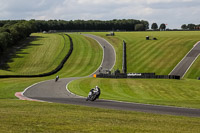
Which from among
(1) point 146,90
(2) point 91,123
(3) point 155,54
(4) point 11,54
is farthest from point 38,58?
(2) point 91,123

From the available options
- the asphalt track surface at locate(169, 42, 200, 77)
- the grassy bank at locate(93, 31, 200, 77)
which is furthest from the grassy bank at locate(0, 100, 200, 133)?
the grassy bank at locate(93, 31, 200, 77)

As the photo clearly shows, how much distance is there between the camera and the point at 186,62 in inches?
3506

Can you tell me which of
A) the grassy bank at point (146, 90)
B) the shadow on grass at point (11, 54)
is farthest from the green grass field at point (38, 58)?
the grassy bank at point (146, 90)

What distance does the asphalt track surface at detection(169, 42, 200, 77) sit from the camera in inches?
3208

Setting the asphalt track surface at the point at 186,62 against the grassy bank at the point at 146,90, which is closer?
the grassy bank at the point at 146,90

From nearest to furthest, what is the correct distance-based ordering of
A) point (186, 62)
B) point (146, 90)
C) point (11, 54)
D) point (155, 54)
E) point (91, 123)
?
1. point (91, 123)
2. point (146, 90)
3. point (186, 62)
4. point (155, 54)
5. point (11, 54)

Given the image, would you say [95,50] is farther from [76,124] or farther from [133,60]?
[76,124]

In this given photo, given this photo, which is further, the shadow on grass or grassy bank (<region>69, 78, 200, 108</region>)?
the shadow on grass

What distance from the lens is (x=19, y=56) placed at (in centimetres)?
11406

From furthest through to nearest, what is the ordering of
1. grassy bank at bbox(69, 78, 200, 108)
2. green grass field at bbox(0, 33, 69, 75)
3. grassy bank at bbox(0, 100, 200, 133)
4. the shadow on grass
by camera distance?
the shadow on grass < green grass field at bbox(0, 33, 69, 75) < grassy bank at bbox(69, 78, 200, 108) < grassy bank at bbox(0, 100, 200, 133)

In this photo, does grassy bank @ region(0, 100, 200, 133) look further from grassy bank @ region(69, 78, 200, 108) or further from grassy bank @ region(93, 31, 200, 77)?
grassy bank @ region(93, 31, 200, 77)

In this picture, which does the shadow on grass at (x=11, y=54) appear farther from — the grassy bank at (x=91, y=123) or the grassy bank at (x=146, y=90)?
the grassy bank at (x=91, y=123)

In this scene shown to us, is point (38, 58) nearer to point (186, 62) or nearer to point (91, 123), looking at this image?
point (186, 62)

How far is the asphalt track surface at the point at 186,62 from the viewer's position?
3208 inches
